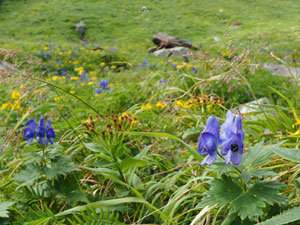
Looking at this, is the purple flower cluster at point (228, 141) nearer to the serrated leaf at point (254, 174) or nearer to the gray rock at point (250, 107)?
the serrated leaf at point (254, 174)

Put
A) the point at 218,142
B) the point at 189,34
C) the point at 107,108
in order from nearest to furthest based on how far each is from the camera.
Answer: the point at 218,142, the point at 107,108, the point at 189,34

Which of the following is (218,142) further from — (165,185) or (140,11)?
(140,11)

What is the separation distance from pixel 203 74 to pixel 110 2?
2521cm

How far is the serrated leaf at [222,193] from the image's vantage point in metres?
1.04

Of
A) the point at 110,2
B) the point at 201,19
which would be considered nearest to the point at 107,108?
the point at 201,19

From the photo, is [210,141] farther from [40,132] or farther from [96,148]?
[40,132]

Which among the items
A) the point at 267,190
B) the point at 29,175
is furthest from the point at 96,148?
the point at 267,190

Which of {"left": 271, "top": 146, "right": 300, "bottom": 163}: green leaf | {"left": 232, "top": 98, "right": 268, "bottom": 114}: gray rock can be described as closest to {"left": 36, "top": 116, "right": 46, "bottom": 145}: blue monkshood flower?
{"left": 271, "top": 146, "right": 300, "bottom": 163}: green leaf

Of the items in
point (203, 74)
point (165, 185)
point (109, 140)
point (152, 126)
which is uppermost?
point (109, 140)

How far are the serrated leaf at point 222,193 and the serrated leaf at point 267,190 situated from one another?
0.06 meters

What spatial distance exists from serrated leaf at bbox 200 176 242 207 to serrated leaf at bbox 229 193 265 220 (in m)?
0.02

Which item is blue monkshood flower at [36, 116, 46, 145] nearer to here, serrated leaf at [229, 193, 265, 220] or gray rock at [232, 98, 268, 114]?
serrated leaf at [229, 193, 265, 220]

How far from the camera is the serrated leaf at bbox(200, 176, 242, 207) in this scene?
1.04 metres

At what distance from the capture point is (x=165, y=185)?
1871 mm
